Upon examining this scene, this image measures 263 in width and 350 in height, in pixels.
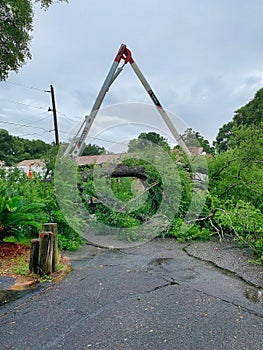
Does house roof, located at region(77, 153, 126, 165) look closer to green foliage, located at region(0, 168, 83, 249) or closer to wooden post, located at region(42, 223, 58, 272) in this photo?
green foliage, located at region(0, 168, 83, 249)

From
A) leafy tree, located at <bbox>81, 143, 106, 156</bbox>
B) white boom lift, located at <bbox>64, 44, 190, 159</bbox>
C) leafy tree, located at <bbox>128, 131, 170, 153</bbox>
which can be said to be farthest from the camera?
white boom lift, located at <bbox>64, 44, 190, 159</bbox>

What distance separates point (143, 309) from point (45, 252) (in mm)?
1128

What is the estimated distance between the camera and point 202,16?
627cm

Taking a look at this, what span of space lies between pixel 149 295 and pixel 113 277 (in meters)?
0.58

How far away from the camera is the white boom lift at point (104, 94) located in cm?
562

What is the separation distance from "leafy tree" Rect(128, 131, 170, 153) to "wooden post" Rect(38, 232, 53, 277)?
283 centimetres

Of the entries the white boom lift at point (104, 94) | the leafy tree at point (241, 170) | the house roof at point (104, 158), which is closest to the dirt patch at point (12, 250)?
the house roof at point (104, 158)

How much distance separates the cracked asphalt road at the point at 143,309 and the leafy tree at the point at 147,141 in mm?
2535

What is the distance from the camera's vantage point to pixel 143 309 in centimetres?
210

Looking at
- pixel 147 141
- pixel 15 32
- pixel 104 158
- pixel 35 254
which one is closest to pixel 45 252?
pixel 35 254

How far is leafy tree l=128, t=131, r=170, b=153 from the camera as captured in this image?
5.28 meters

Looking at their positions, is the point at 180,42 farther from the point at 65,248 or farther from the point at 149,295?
the point at 149,295

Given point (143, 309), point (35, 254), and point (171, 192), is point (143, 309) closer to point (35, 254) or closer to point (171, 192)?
point (35, 254)

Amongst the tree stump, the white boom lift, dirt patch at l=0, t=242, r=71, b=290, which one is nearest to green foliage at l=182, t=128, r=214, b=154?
the white boom lift
